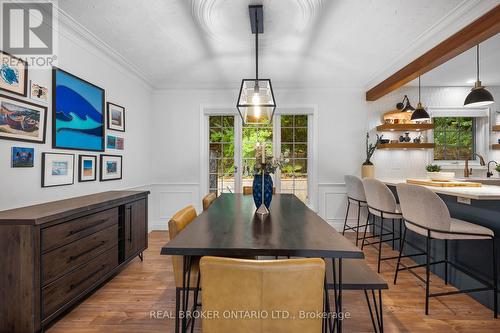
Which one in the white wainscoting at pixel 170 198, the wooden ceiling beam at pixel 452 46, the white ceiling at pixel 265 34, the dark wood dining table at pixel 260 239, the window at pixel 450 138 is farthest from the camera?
the window at pixel 450 138

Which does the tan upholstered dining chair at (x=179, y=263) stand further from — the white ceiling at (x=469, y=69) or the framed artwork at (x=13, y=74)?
the white ceiling at (x=469, y=69)

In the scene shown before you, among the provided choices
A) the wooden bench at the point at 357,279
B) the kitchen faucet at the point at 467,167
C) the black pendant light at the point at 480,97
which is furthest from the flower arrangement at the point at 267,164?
the kitchen faucet at the point at 467,167

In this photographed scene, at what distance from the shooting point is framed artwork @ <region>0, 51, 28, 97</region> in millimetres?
1862

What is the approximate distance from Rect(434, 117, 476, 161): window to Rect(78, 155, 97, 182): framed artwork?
5.40 meters

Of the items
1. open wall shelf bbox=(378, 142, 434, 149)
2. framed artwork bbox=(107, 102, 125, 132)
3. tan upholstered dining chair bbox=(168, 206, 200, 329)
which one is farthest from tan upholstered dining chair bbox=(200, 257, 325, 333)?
open wall shelf bbox=(378, 142, 434, 149)

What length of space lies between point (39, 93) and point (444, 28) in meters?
3.86

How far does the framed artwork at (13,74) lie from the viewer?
1862mm

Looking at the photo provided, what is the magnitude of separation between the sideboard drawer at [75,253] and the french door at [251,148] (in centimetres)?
229

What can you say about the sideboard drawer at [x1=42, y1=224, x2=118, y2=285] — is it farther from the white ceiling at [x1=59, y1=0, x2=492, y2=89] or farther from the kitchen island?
the kitchen island

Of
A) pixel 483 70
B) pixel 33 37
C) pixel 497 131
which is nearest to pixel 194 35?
pixel 33 37

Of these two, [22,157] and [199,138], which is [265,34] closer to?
[199,138]

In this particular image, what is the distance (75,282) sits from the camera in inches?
77.4

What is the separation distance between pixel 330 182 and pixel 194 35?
10.2 feet

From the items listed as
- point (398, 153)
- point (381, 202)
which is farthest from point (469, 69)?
point (381, 202)
